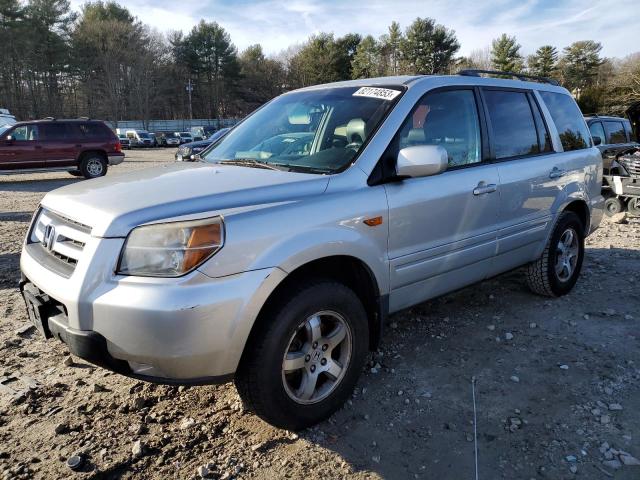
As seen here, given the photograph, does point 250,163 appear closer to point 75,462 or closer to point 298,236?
point 298,236

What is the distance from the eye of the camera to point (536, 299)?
4523 millimetres

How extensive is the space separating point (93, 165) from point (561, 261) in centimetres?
1487

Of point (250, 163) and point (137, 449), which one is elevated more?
point (250, 163)

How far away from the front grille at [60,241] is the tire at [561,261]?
3626 mm

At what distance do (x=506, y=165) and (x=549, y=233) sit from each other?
96 cm

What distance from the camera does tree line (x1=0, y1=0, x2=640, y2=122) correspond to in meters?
52.6

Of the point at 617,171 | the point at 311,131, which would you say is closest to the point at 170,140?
the point at 617,171

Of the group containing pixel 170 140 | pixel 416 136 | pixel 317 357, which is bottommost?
pixel 170 140

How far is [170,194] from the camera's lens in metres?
2.36

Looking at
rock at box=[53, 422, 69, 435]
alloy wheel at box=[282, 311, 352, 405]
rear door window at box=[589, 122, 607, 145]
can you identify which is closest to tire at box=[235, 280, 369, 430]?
alloy wheel at box=[282, 311, 352, 405]

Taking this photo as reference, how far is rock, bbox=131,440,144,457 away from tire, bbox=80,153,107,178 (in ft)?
47.7

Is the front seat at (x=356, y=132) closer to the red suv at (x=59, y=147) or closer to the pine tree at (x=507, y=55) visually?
the red suv at (x=59, y=147)

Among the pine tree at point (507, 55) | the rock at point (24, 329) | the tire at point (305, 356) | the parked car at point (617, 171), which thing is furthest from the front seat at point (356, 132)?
the pine tree at point (507, 55)

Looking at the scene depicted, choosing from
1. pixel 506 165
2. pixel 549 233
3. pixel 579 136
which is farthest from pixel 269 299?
pixel 579 136
